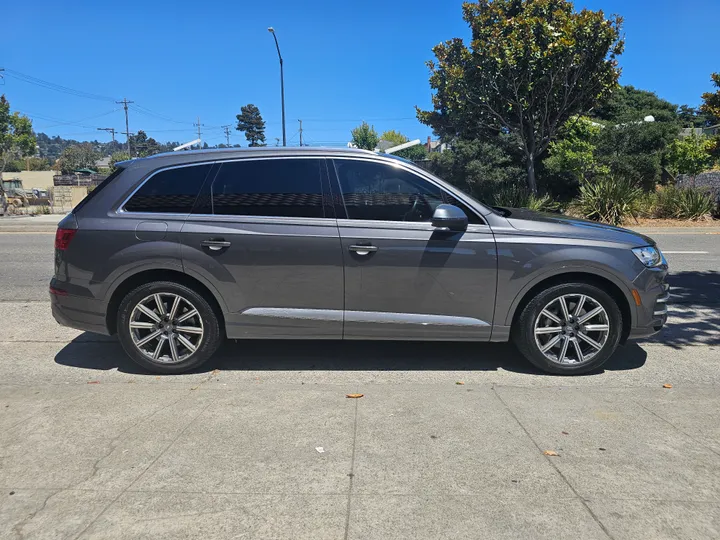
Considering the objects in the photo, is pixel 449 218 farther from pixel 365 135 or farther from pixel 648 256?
pixel 365 135

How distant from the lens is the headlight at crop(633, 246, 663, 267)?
432 cm

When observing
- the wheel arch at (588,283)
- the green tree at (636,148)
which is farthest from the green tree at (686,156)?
the wheel arch at (588,283)

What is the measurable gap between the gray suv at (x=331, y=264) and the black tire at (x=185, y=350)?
0.03 feet

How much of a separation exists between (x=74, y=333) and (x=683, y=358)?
19.8ft

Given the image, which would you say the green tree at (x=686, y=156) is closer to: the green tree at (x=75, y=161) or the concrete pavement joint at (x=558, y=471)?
the concrete pavement joint at (x=558, y=471)

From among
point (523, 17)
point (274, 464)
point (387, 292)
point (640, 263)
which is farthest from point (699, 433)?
point (523, 17)

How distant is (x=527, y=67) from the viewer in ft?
53.4

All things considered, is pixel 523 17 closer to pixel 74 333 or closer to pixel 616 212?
pixel 616 212

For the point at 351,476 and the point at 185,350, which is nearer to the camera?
the point at 351,476

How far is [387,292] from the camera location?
4270mm

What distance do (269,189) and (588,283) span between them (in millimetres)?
2684

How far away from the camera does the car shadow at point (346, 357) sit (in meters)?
4.71

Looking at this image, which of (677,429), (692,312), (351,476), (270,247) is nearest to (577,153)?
(692,312)

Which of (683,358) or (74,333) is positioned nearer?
(683,358)
